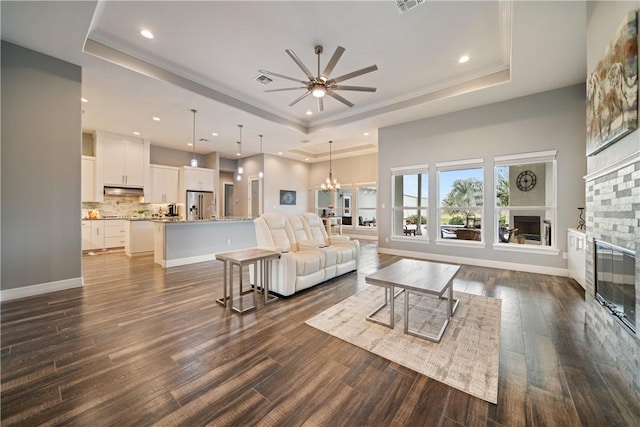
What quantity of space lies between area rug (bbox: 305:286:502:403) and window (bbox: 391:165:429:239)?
302 centimetres

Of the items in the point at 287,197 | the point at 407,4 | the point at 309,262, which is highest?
the point at 407,4

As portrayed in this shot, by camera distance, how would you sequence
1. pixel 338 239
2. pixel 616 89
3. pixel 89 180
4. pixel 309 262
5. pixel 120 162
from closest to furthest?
1. pixel 616 89
2. pixel 309 262
3. pixel 338 239
4. pixel 89 180
5. pixel 120 162

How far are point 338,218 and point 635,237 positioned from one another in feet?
27.7

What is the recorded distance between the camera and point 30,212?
330 cm

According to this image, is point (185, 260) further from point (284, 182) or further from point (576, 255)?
point (576, 255)

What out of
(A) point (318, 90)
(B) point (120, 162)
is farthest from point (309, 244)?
(B) point (120, 162)

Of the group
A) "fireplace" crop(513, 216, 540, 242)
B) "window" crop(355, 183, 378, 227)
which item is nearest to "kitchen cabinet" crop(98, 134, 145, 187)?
"window" crop(355, 183, 378, 227)

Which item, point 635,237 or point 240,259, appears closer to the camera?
point 635,237

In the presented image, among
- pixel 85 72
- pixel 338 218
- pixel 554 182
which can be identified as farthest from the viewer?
pixel 338 218

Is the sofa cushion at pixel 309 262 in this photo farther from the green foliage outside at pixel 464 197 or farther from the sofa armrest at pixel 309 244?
the green foliage outside at pixel 464 197

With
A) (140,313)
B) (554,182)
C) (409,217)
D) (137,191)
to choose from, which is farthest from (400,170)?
(137,191)

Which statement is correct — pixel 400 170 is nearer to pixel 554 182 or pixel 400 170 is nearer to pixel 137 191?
pixel 554 182

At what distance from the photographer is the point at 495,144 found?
5.00 meters

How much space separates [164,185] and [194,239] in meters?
3.51
